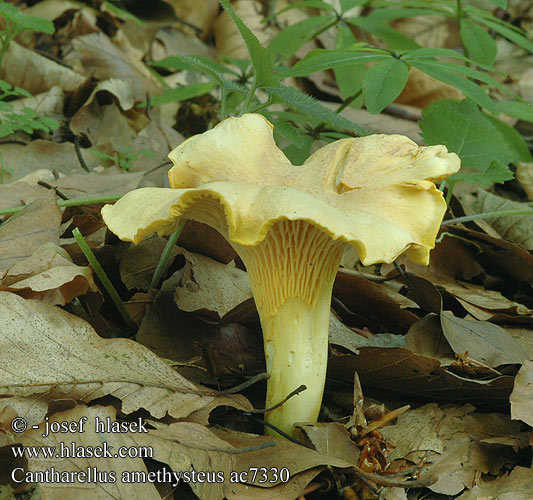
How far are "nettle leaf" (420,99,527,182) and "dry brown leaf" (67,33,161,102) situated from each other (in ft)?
8.35

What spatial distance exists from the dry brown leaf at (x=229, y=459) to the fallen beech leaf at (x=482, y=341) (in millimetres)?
773

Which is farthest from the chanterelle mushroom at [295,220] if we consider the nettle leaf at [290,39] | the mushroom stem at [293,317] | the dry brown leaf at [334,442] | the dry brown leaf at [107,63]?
the dry brown leaf at [107,63]

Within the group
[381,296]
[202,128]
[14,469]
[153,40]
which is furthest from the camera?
[153,40]

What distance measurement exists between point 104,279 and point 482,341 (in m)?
1.41

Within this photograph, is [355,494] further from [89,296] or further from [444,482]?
[89,296]

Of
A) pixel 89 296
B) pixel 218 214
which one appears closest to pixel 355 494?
pixel 218 214

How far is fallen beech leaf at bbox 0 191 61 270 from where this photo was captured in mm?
2223

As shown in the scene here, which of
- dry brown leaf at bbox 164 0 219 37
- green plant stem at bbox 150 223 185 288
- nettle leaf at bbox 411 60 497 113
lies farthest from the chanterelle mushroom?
dry brown leaf at bbox 164 0 219 37

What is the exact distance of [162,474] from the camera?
63.2 inches

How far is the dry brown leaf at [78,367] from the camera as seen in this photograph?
1698 millimetres

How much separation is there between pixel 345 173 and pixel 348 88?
1489 millimetres

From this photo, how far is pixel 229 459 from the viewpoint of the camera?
5.50 ft

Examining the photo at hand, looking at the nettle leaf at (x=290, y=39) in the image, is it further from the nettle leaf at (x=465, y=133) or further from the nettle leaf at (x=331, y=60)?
the nettle leaf at (x=465, y=133)

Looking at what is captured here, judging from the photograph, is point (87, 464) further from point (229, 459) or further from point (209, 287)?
point (209, 287)
